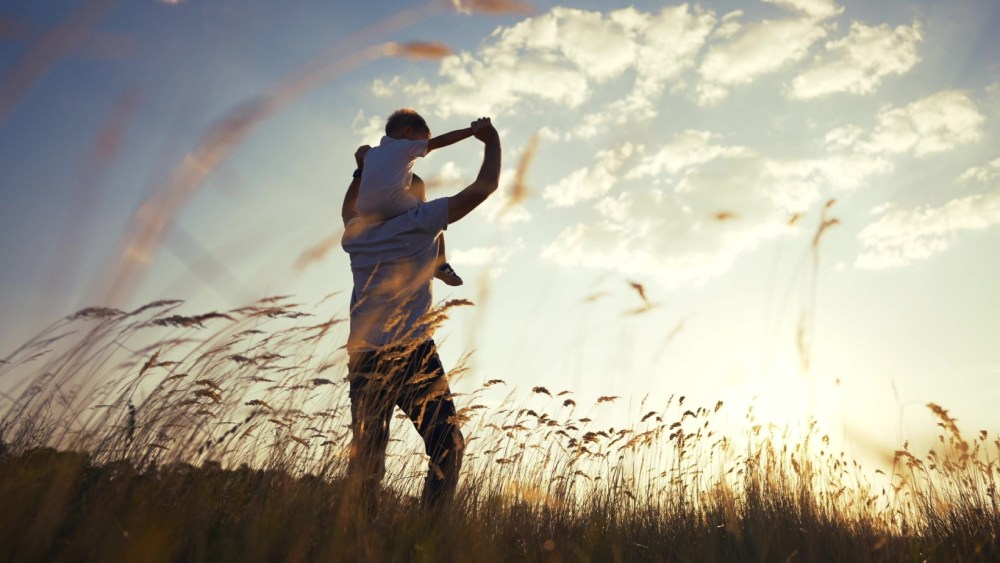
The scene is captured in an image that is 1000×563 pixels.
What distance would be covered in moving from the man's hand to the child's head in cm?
26

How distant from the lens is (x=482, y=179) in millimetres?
3111

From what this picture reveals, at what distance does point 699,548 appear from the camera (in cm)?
364

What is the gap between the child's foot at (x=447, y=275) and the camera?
3398 millimetres

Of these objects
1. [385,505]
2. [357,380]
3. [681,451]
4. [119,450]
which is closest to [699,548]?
[681,451]

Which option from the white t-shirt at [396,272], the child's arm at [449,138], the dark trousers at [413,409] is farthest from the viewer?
the child's arm at [449,138]

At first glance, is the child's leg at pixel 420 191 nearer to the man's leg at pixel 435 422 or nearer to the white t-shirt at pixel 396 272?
the white t-shirt at pixel 396 272

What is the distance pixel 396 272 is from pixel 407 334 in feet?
1.16

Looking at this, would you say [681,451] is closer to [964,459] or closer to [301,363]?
[964,459]

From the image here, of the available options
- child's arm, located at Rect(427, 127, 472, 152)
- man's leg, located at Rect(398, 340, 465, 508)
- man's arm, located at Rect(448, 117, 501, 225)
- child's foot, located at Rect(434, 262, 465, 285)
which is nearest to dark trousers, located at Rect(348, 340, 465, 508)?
man's leg, located at Rect(398, 340, 465, 508)

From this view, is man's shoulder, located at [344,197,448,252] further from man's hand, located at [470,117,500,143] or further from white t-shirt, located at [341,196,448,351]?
man's hand, located at [470,117,500,143]

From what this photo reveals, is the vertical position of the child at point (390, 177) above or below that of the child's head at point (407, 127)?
below

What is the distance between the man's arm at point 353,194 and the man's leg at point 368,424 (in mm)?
821

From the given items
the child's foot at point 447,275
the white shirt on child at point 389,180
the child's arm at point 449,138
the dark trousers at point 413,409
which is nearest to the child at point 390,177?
the white shirt on child at point 389,180

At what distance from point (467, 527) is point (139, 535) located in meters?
1.42
